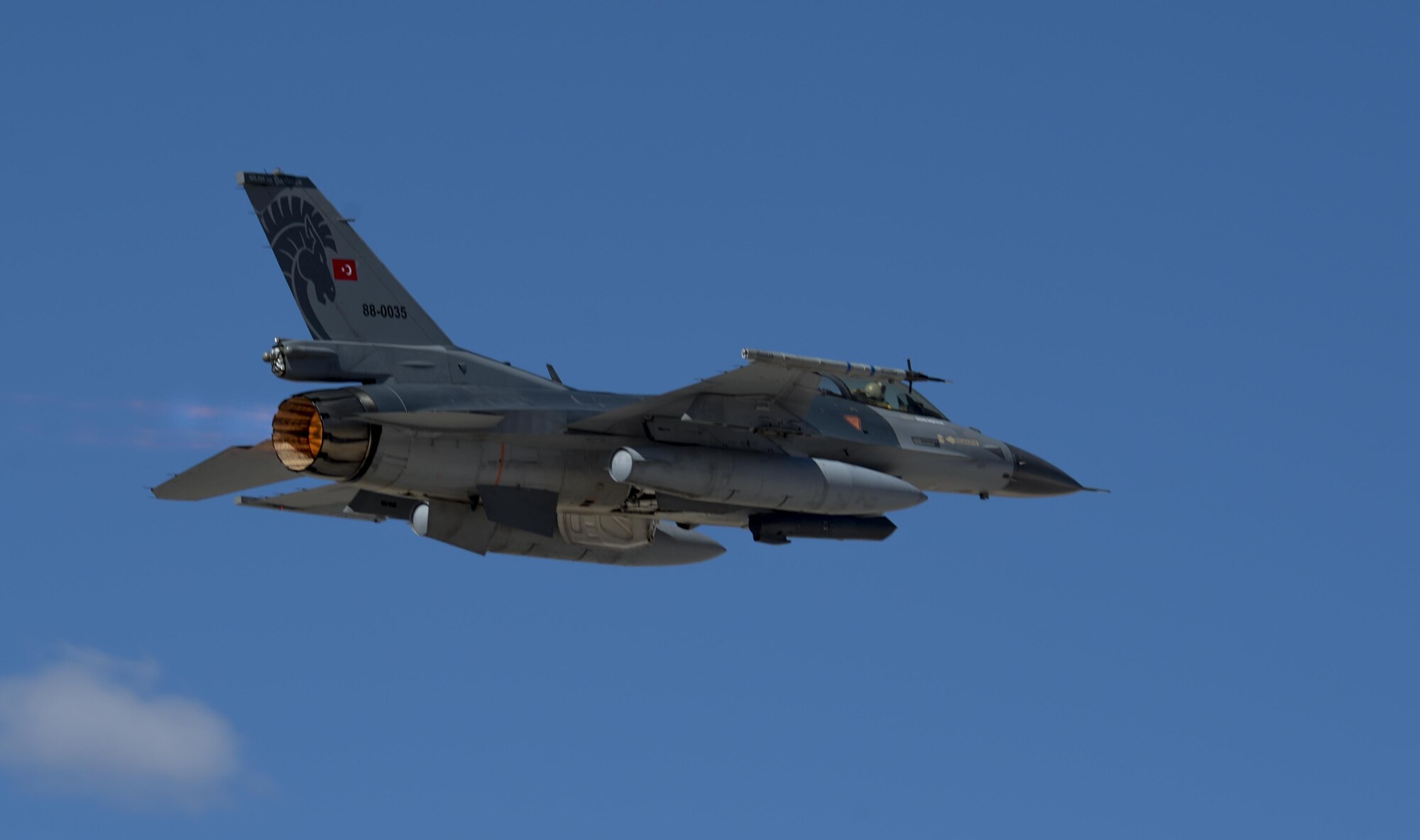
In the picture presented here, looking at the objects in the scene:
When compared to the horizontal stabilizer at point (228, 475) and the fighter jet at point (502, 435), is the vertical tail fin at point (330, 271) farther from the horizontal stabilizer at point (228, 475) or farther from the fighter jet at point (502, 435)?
the horizontal stabilizer at point (228, 475)

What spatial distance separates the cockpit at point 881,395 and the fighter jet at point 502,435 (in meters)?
0.05

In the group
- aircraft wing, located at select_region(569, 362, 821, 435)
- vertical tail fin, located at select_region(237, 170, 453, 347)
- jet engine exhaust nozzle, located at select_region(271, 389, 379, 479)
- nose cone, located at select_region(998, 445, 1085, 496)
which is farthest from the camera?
nose cone, located at select_region(998, 445, 1085, 496)

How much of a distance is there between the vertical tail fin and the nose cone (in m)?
7.36

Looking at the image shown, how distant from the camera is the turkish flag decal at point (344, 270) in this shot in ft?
73.8

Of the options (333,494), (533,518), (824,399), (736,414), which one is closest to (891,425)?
(824,399)

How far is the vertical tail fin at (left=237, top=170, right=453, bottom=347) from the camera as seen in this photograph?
22.3m

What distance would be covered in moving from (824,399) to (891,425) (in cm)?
109

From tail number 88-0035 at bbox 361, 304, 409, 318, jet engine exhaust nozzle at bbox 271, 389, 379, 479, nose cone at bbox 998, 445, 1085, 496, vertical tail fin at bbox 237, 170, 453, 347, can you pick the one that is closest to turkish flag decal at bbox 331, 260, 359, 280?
vertical tail fin at bbox 237, 170, 453, 347

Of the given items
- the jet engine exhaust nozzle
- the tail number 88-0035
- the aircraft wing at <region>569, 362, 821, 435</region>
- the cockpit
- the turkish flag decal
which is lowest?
the jet engine exhaust nozzle

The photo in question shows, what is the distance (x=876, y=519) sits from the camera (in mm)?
24109

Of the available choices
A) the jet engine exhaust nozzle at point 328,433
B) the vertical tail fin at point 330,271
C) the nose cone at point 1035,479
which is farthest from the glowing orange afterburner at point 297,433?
the nose cone at point 1035,479

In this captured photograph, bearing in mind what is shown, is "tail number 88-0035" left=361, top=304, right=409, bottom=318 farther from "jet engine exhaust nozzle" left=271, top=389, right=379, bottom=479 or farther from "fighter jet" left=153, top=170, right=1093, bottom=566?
"jet engine exhaust nozzle" left=271, top=389, right=379, bottom=479

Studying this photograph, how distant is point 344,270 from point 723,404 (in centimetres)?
419

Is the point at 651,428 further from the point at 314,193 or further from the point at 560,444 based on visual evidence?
the point at 314,193
